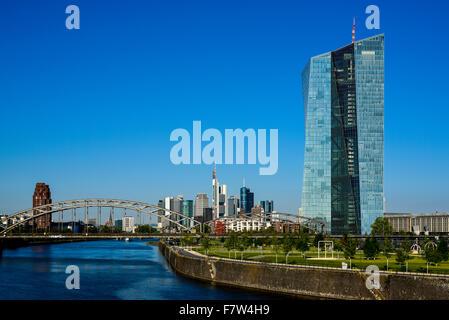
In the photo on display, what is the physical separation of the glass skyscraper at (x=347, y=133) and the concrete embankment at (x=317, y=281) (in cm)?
9141

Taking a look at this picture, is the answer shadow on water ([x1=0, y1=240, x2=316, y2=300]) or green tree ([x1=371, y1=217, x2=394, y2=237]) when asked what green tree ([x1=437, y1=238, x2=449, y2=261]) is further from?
green tree ([x1=371, y1=217, x2=394, y2=237])

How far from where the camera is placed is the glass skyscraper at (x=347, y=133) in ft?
521

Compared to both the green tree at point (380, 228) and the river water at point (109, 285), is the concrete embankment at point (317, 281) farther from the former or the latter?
the green tree at point (380, 228)

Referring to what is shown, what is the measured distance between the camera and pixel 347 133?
6280 inches

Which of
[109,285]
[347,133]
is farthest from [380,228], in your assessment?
[109,285]

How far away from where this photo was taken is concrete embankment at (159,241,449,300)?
47.7 metres

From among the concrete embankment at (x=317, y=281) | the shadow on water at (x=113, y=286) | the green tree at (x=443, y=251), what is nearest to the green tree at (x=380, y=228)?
the green tree at (x=443, y=251)

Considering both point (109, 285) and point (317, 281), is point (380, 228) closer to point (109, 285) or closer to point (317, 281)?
point (317, 281)

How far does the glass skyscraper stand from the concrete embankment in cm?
9141

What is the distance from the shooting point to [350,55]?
6368 inches

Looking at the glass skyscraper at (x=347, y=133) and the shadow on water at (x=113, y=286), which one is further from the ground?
the glass skyscraper at (x=347, y=133)

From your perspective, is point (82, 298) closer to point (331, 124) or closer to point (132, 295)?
point (132, 295)
